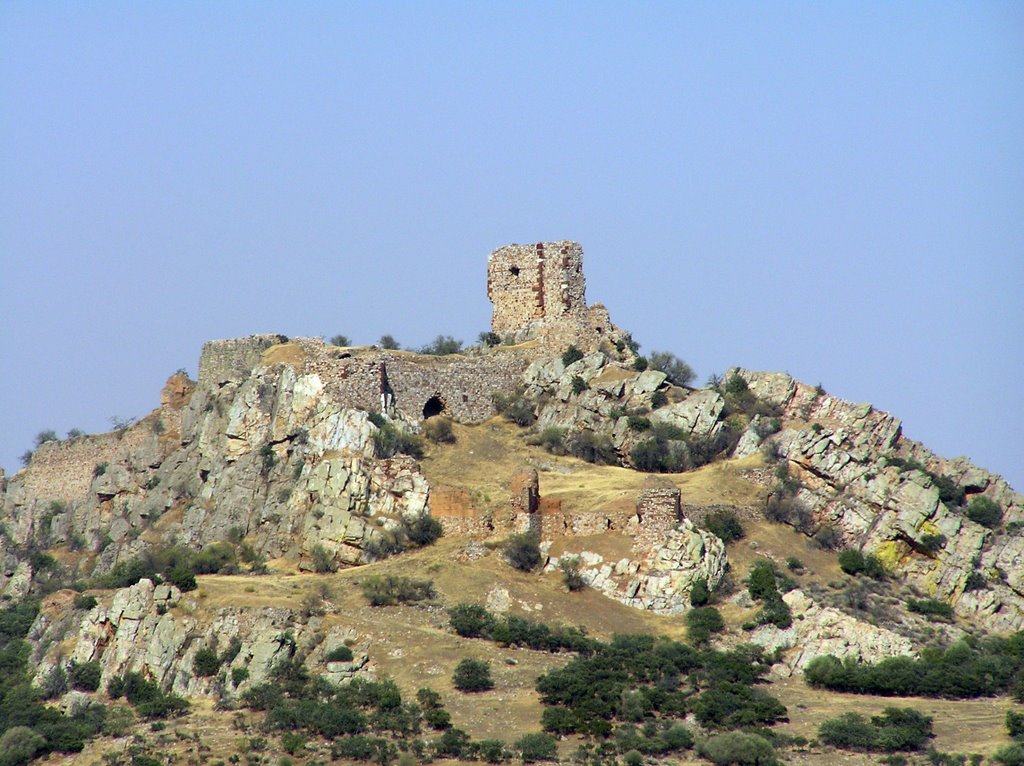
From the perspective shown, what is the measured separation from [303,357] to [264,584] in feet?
41.0

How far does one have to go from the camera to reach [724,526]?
69312 mm

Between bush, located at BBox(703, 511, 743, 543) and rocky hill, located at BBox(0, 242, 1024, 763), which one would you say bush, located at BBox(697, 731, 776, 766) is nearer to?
rocky hill, located at BBox(0, 242, 1024, 763)

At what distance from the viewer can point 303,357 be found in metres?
76.4

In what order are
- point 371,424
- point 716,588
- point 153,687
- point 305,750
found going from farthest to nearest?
point 371,424 → point 716,588 → point 153,687 → point 305,750

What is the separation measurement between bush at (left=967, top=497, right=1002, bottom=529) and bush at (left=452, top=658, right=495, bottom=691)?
19118 mm

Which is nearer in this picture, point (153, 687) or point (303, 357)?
point (153, 687)

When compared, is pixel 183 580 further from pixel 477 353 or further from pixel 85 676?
pixel 477 353

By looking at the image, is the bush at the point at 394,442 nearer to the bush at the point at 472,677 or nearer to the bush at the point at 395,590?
the bush at the point at 395,590

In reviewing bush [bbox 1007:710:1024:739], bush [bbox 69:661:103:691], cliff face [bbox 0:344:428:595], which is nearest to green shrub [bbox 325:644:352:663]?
cliff face [bbox 0:344:428:595]

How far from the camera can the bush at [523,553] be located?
67250 mm

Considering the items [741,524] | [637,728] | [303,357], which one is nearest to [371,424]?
[303,357]

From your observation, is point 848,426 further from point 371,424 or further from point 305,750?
point 305,750

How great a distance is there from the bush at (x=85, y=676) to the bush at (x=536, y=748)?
13267 millimetres

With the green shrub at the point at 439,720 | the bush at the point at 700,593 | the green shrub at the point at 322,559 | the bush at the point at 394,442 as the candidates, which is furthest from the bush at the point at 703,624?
the bush at the point at 394,442
